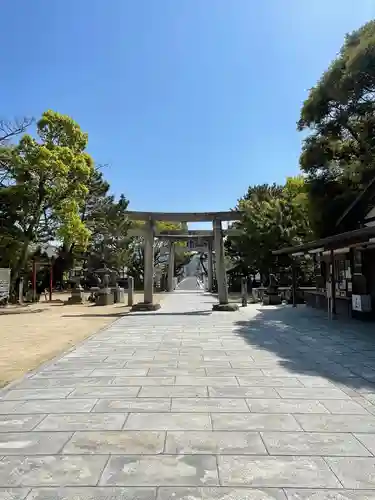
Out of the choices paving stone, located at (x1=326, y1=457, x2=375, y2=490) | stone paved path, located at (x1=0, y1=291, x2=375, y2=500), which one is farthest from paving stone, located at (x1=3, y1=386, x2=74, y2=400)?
paving stone, located at (x1=326, y1=457, x2=375, y2=490)

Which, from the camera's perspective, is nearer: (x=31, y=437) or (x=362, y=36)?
(x=31, y=437)

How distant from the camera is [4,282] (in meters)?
21.3

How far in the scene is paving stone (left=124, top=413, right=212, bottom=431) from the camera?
4.39 metres

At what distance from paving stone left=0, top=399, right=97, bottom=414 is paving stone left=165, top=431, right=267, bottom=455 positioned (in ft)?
4.56

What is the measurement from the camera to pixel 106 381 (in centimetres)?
641

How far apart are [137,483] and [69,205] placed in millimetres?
18930

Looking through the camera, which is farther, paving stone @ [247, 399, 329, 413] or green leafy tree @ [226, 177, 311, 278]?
green leafy tree @ [226, 177, 311, 278]

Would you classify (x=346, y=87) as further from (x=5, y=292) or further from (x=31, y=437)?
(x=5, y=292)

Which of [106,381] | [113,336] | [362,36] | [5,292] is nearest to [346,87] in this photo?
[362,36]

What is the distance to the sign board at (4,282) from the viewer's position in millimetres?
20983

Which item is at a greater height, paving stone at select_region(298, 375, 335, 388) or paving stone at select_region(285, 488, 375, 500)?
paving stone at select_region(298, 375, 335, 388)

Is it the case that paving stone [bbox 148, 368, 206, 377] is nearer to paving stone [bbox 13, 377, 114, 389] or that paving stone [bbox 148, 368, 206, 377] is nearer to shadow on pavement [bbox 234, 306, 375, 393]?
paving stone [bbox 13, 377, 114, 389]

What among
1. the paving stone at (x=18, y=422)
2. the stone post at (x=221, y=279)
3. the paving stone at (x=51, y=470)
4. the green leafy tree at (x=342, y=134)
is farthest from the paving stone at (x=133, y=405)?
the stone post at (x=221, y=279)

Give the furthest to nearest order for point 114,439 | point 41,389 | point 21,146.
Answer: point 21,146 → point 41,389 → point 114,439
